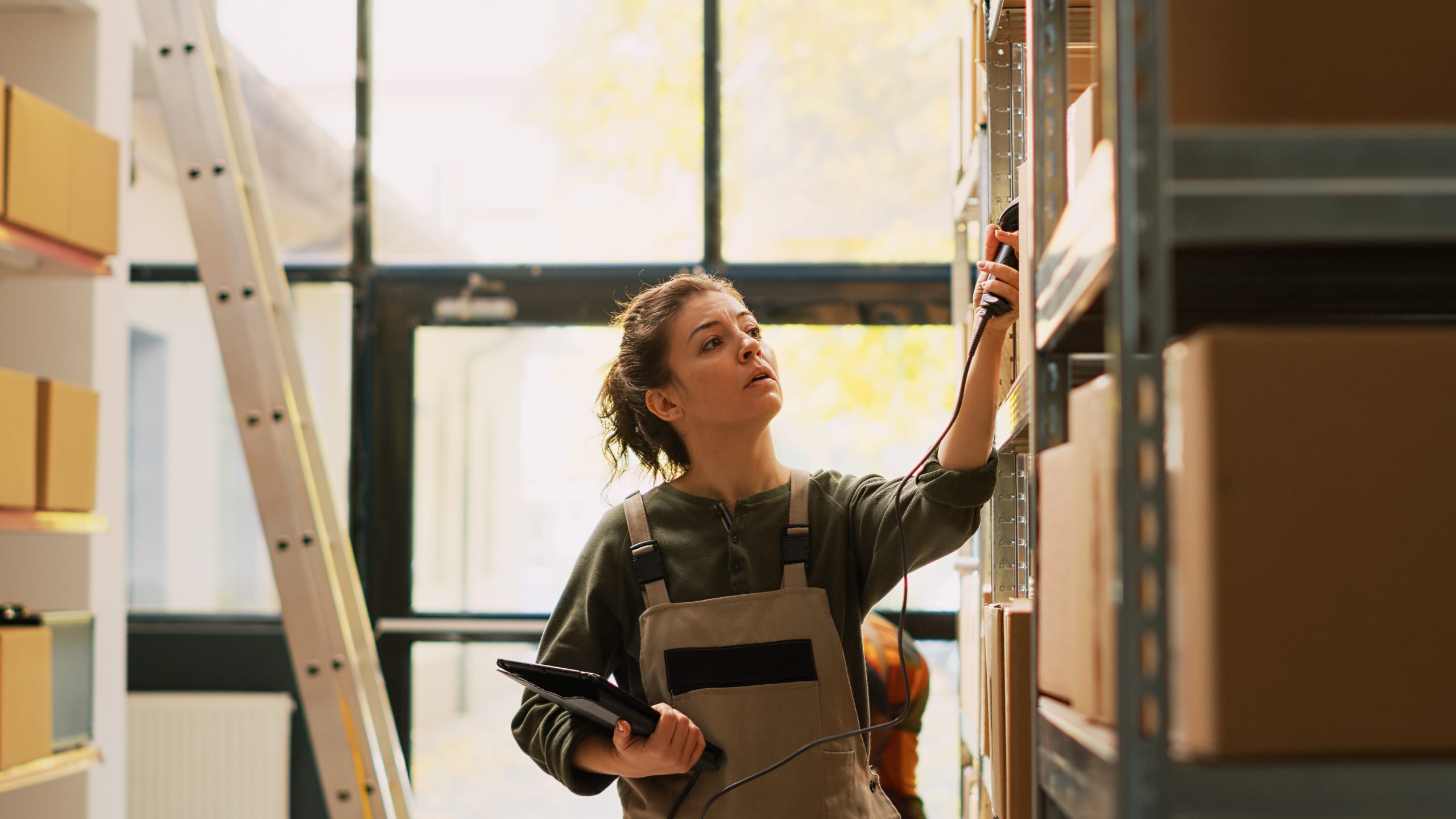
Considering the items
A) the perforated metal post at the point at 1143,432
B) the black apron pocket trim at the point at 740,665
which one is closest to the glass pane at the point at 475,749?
the black apron pocket trim at the point at 740,665

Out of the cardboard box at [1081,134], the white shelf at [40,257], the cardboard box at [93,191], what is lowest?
the cardboard box at [1081,134]

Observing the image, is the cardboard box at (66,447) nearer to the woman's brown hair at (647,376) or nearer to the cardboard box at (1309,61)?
the woman's brown hair at (647,376)

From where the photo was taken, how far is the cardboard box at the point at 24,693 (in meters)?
1.84

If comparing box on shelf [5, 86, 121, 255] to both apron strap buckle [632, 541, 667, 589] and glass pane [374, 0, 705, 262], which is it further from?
apron strap buckle [632, 541, 667, 589]

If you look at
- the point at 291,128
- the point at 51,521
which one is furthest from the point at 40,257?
the point at 291,128

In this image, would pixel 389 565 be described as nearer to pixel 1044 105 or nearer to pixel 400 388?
pixel 400 388

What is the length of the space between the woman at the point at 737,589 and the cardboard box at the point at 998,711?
0.13 metres

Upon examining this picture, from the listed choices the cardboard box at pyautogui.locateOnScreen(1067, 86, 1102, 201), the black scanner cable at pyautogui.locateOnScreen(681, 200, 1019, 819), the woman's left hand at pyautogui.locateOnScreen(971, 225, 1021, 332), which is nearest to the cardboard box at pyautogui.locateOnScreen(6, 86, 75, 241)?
the black scanner cable at pyautogui.locateOnScreen(681, 200, 1019, 819)

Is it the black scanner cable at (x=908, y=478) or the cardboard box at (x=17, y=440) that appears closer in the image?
the black scanner cable at (x=908, y=478)

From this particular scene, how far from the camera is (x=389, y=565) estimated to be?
3.14 metres

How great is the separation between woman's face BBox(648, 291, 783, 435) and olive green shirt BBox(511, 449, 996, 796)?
0.40 ft

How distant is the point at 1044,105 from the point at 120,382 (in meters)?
2.30

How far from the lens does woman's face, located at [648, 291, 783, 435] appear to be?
5.22ft

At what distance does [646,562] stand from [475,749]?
6.13 ft
